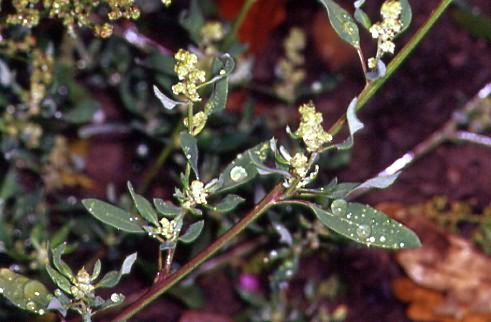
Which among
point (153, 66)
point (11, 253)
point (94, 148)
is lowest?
point (94, 148)

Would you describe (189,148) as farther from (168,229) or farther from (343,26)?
(343,26)

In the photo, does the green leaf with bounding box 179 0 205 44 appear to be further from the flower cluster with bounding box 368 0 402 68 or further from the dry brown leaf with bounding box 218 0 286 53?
the flower cluster with bounding box 368 0 402 68

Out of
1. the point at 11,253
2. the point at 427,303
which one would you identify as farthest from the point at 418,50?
the point at 11,253

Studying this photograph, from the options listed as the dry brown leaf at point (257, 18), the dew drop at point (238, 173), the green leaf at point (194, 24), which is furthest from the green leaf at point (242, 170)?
the dry brown leaf at point (257, 18)

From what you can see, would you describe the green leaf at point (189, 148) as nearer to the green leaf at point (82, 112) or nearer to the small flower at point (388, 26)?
the small flower at point (388, 26)

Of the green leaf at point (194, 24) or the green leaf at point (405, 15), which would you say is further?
the green leaf at point (194, 24)

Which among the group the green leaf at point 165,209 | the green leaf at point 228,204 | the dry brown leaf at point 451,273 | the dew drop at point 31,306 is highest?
the green leaf at point 165,209

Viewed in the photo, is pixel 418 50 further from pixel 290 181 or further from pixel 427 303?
pixel 290 181
